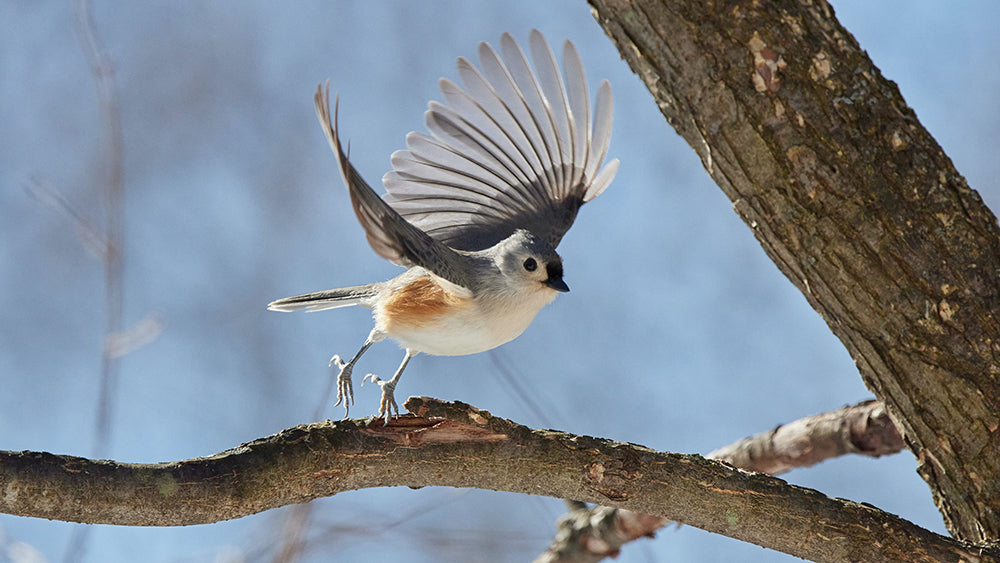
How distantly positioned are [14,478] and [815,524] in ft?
3.47

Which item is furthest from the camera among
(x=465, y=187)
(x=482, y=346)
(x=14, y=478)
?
(x=465, y=187)

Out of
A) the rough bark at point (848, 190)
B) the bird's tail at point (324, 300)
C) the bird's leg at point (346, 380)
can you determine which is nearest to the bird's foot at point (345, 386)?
the bird's leg at point (346, 380)

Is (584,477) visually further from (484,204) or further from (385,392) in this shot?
(484,204)

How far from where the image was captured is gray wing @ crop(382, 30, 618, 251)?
1582 mm

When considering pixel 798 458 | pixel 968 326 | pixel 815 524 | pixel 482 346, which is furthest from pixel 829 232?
pixel 798 458

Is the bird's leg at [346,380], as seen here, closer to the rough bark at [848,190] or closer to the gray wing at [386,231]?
the gray wing at [386,231]

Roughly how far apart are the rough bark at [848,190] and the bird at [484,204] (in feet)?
1.03

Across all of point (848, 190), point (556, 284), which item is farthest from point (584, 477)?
point (848, 190)

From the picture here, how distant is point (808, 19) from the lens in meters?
1.20

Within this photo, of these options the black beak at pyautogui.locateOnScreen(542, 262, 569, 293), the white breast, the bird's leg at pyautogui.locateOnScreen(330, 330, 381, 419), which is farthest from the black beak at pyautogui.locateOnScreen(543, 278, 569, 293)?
the bird's leg at pyautogui.locateOnScreen(330, 330, 381, 419)

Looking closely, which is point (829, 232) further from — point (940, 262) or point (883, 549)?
point (883, 549)

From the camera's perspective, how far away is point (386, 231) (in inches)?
47.1

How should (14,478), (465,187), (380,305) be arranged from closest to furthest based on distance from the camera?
(14,478) → (380,305) → (465,187)

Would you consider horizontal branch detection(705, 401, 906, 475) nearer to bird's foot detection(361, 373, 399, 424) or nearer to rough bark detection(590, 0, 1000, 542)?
rough bark detection(590, 0, 1000, 542)
